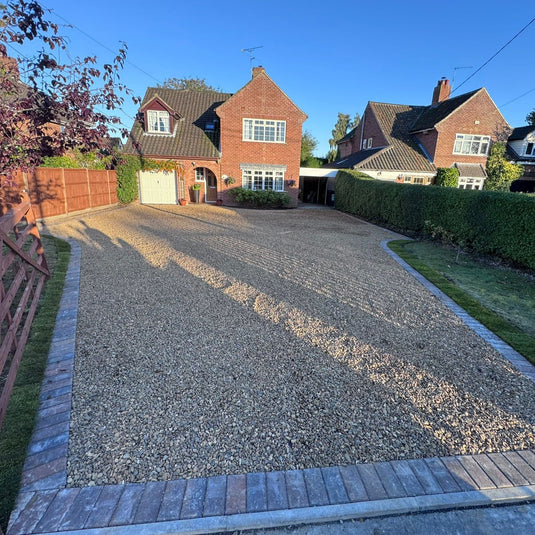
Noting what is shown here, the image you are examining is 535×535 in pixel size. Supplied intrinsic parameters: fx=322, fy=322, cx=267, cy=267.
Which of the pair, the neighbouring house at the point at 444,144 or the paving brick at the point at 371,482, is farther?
the neighbouring house at the point at 444,144

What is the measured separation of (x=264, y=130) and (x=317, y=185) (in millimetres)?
8751

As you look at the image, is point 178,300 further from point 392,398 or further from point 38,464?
point 392,398

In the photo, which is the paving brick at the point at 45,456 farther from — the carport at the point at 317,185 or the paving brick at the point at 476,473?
the carport at the point at 317,185

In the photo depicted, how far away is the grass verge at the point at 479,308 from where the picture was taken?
4.34 meters

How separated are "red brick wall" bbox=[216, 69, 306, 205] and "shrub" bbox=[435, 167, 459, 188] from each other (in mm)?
10308

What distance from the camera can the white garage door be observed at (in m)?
20.5

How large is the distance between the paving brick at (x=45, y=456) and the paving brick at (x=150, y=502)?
80 centimetres

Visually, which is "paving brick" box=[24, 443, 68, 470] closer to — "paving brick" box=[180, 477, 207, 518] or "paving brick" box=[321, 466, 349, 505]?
"paving brick" box=[180, 477, 207, 518]

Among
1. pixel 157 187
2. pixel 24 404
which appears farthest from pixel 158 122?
pixel 24 404

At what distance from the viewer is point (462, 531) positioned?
207 centimetres

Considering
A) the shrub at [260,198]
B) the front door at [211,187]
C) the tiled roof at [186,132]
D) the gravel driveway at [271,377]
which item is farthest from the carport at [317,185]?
the gravel driveway at [271,377]

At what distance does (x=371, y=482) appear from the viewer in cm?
234

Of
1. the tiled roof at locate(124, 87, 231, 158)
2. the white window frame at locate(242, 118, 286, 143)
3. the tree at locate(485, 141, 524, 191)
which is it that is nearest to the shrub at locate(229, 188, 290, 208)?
the tiled roof at locate(124, 87, 231, 158)

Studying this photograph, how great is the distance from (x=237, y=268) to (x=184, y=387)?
4243 mm
